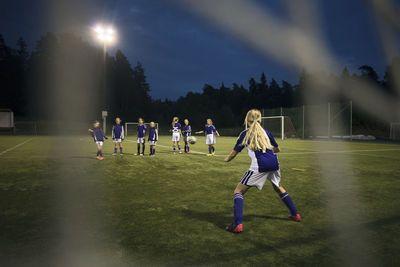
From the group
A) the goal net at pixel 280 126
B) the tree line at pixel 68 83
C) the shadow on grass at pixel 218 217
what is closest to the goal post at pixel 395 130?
the goal net at pixel 280 126

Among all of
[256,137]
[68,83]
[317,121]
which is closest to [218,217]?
[256,137]

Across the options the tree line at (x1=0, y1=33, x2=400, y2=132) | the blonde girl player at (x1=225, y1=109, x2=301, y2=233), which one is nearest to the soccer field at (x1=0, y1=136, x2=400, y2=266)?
the blonde girl player at (x1=225, y1=109, x2=301, y2=233)

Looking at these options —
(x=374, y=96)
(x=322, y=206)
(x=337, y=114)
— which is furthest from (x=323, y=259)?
(x=374, y=96)

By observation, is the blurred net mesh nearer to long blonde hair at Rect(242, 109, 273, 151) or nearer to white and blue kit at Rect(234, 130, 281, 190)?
white and blue kit at Rect(234, 130, 281, 190)

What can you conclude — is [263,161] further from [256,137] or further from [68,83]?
[68,83]

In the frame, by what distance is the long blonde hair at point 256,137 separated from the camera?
12.9 ft

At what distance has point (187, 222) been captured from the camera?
14.4 feet

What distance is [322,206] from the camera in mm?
5309

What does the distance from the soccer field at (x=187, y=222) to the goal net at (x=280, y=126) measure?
26010 mm

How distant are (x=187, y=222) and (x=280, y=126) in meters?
32.5

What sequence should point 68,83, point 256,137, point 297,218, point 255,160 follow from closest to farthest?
point 256,137 < point 255,160 < point 297,218 < point 68,83

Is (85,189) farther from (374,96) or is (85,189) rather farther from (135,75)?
(135,75)

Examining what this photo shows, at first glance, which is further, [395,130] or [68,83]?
[68,83]

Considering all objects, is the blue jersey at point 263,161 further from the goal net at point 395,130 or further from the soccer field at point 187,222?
the goal net at point 395,130
